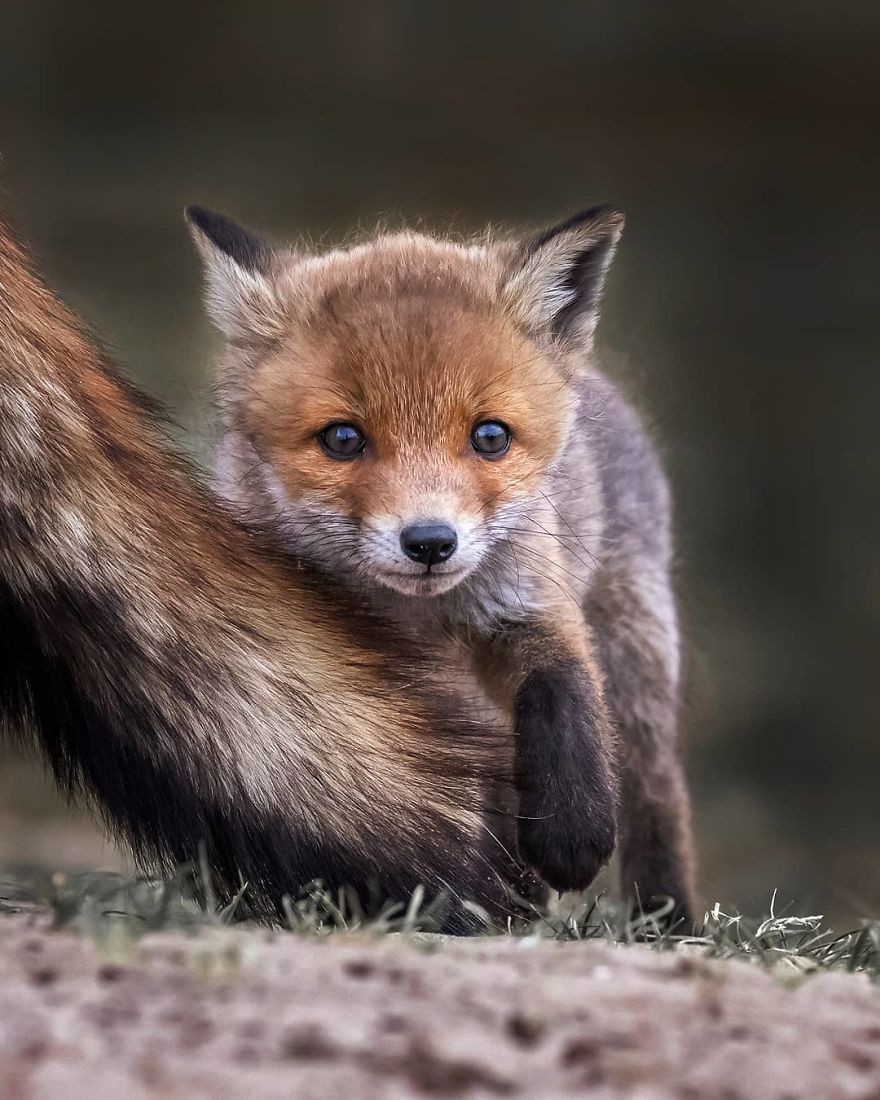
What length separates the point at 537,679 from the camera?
128 inches

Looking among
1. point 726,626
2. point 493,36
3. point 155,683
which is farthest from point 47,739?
point 726,626

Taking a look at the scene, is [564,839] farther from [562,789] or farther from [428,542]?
[428,542]

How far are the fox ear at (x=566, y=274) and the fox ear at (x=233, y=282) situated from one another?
21.4 inches

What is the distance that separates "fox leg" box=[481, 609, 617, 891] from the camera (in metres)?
→ 3.04

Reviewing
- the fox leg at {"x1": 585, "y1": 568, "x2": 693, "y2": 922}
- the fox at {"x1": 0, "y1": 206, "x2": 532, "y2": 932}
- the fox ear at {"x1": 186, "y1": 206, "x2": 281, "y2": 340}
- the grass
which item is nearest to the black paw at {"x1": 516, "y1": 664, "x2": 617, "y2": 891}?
the grass

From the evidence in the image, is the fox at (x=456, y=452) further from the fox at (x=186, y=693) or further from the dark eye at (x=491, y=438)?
the fox at (x=186, y=693)

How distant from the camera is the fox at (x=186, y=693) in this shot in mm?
2564

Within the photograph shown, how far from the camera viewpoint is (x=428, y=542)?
9.70 feet

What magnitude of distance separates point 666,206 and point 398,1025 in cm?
780

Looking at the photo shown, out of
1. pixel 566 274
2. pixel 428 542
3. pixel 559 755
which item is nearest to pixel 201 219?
pixel 566 274

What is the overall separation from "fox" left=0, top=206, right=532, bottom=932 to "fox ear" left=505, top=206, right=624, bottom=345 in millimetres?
1069

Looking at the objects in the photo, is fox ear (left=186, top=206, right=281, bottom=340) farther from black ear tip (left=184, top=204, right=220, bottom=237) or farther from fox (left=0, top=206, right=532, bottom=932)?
fox (left=0, top=206, right=532, bottom=932)

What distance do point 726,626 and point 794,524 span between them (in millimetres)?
740

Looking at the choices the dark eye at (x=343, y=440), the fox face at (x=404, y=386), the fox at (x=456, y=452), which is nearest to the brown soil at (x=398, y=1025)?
the fox at (x=456, y=452)
